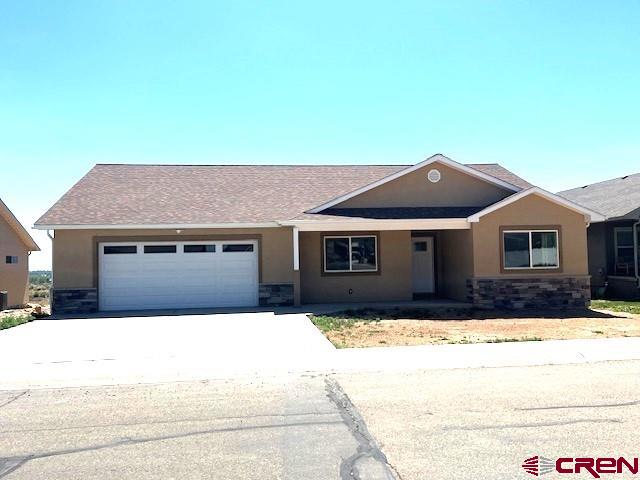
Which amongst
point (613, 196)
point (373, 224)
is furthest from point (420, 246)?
point (613, 196)

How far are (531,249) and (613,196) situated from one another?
9964 millimetres

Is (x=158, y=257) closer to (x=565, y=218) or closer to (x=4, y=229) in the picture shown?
(x=4, y=229)

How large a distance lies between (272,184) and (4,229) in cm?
1209

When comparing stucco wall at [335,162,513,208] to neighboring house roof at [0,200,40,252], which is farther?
neighboring house roof at [0,200,40,252]

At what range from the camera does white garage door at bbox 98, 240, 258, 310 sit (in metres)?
18.9

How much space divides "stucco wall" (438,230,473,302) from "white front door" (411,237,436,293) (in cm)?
42

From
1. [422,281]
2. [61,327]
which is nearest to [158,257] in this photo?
[61,327]

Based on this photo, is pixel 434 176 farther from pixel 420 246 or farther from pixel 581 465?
pixel 581 465

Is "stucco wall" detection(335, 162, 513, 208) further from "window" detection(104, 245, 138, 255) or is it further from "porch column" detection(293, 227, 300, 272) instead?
"window" detection(104, 245, 138, 255)

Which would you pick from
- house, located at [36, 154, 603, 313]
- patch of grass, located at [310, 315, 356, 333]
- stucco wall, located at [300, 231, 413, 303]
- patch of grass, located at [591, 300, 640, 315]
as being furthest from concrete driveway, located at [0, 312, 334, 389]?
patch of grass, located at [591, 300, 640, 315]

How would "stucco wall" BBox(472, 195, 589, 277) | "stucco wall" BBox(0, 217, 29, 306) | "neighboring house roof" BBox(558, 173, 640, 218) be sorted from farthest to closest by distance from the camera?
"stucco wall" BBox(0, 217, 29, 306) → "neighboring house roof" BBox(558, 173, 640, 218) → "stucco wall" BBox(472, 195, 589, 277)

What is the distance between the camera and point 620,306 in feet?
63.4

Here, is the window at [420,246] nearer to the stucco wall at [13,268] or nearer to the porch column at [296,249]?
the porch column at [296,249]

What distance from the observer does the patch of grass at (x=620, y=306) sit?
59.6 feet
